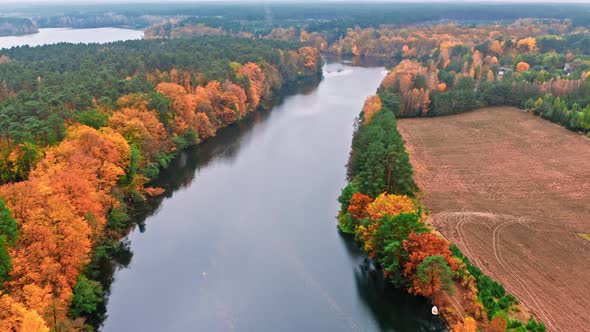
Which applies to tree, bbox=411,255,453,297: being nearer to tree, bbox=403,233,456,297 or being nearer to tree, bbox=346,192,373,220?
tree, bbox=403,233,456,297

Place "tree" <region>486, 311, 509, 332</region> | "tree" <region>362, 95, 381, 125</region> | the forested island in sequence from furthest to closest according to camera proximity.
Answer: "tree" <region>362, 95, 381, 125</region> < the forested island < "tree" <region>486, 311, 509, 332</region>

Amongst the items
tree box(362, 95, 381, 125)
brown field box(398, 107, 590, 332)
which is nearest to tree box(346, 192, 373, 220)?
brown field box(398, 107, 590, 332)

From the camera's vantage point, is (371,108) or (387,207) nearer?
(387,207)

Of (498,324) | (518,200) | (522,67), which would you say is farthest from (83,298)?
(522,67)

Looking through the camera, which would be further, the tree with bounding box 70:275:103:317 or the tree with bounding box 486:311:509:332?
the tree with bounding box 70:275:103:317

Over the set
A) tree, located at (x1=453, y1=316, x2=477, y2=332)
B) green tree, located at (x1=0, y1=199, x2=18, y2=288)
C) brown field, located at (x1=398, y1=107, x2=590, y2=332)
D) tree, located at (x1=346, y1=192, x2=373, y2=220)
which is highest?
green tree, located at (x1=0, y1=199, x2=18, y2=288)

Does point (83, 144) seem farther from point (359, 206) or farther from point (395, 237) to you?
point (395, 237)
